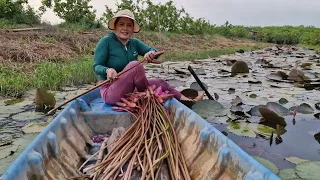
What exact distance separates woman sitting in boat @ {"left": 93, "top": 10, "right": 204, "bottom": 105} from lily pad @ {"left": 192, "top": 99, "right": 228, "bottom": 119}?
0.56 metres

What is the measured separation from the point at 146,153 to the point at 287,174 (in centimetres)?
108

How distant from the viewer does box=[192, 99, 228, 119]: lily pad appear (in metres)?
4.20

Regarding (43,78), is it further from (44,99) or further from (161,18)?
(161,18)

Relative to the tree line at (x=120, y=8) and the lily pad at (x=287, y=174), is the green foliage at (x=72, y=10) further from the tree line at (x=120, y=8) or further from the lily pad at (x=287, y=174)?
the lily pad at (x=287, y=174)

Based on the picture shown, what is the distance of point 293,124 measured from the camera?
4012 millimetres

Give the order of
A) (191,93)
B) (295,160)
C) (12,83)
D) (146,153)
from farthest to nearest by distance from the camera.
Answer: (12,83), (191,93), (295,160), (146,153)

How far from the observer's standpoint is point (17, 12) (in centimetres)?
1285

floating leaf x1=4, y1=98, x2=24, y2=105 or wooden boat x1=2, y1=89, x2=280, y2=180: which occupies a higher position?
wooden boat x1=2, y1=89, x2=280, y2=180

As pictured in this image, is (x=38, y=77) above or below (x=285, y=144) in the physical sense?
above

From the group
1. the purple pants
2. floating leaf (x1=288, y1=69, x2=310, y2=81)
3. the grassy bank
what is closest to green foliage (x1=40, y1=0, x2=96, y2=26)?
the grassy bank

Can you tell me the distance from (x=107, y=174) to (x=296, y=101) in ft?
11.6

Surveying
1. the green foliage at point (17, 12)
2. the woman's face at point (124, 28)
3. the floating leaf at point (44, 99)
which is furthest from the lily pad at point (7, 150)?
the green foliage at point (17, 12)

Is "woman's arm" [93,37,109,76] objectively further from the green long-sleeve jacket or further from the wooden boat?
the wooden boat

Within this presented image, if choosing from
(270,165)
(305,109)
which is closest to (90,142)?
(270,165)
